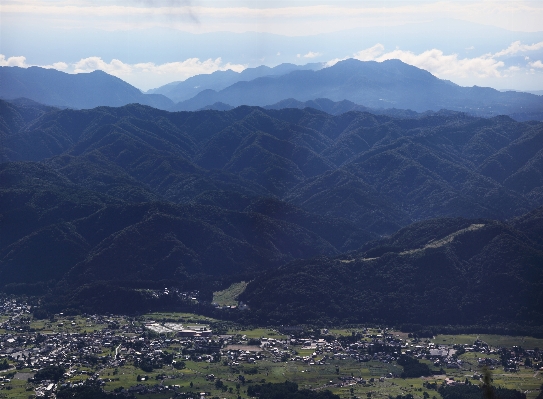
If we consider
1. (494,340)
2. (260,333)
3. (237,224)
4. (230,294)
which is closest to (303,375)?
(260,333)

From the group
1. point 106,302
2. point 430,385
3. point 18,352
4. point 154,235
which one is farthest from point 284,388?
point 154,235

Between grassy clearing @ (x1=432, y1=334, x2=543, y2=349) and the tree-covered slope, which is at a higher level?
the tree-covered slope

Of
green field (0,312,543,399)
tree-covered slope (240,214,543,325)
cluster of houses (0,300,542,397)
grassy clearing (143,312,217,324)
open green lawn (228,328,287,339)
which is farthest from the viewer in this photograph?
grassy clearing (143,312,217,324)

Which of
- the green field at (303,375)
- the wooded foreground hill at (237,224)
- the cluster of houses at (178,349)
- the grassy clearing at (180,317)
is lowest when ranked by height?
the green field at (303,375)

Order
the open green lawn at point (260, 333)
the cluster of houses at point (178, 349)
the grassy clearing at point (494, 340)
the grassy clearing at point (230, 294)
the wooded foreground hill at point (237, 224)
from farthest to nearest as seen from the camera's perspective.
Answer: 1. the grassy clearing at point (230, 294)
2. the wooded foreground hill at point (237, 224)
3. the open green lawn at point (260, 333)
4. the grassy clearing at point (494, 340)
5. the cluster of houses at point (178, 349)

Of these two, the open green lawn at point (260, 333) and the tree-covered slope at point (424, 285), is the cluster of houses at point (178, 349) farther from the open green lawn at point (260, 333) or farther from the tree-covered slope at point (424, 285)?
the tree-covered slope at point (424, 285)

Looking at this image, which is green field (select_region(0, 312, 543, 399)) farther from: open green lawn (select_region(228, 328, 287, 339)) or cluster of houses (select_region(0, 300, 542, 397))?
open green lawn (select_region(228, 328, 287, 339))

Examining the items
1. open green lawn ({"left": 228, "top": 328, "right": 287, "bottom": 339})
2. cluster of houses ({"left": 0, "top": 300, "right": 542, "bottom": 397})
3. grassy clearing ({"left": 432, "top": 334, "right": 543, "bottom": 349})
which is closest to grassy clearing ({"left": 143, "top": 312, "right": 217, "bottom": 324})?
cluster of houses ({"left": 0, "top": 300, "right": 542, "bottom": 397})

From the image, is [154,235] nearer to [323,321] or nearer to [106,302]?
[106,302]

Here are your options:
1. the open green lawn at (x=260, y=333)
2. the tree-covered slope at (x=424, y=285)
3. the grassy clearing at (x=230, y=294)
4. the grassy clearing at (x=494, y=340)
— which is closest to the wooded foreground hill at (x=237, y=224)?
the tree-covered slope at (x=424, y=285)
